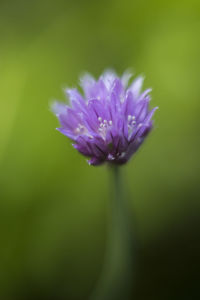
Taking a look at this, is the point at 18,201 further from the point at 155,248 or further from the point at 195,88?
the point at 195,88

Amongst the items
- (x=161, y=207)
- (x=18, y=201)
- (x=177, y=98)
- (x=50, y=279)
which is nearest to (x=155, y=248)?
(x=161, y=207)

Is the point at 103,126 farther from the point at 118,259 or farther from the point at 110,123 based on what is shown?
the point at 118,259

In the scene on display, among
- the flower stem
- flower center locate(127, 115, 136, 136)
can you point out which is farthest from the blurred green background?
flower center locate(127, 115, 136, 136)

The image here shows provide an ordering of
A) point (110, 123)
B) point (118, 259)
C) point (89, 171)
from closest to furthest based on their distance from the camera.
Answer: point (110, 123) < point (118, 259) < point (89, 171)

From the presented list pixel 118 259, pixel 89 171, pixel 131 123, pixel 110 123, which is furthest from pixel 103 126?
pixel 89 171

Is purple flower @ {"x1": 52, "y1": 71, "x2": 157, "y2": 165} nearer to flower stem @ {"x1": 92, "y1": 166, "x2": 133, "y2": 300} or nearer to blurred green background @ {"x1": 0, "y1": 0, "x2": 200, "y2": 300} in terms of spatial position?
flower stem @ {"x1": 92, "y1": 166, "x2": 133, "y2": 300}
